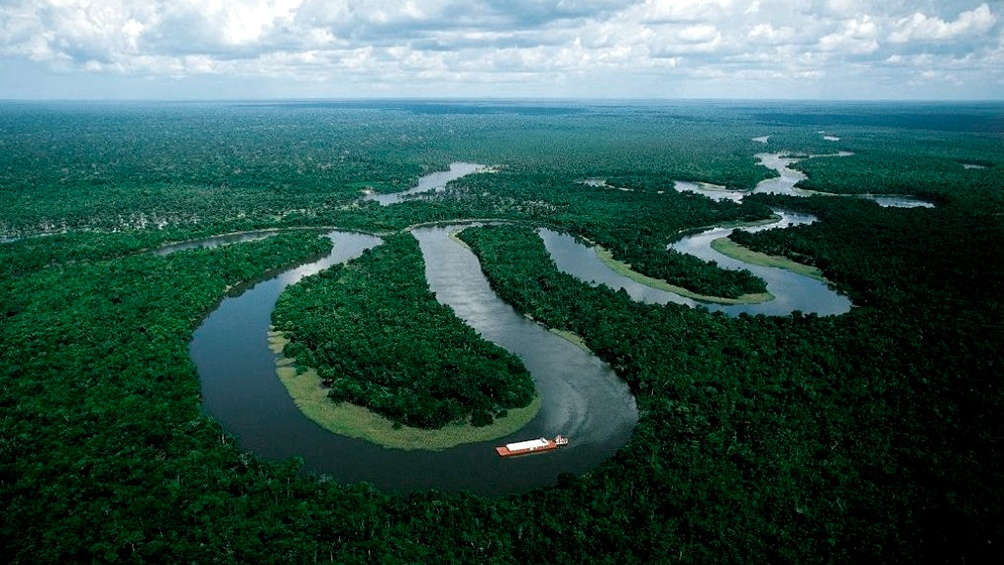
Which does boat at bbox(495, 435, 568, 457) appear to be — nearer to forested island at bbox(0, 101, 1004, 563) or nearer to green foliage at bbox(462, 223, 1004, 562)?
forested island at bbox(0, 101, 1004, 563)

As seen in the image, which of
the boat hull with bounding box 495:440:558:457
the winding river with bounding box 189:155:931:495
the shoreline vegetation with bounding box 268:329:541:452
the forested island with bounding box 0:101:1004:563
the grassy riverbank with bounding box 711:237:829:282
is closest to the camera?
the forested island with bounding box 0:101:1004:563

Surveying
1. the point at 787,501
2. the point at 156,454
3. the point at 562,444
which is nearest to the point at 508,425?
the point at 562,444

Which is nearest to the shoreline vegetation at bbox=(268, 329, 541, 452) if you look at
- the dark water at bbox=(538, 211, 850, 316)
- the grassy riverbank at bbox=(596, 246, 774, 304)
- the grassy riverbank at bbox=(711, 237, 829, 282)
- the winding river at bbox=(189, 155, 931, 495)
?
the winding river at bbox=(189, 155, 931, 495)

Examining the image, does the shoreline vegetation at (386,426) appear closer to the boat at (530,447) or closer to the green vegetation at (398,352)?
the green vegetation at (398,352)

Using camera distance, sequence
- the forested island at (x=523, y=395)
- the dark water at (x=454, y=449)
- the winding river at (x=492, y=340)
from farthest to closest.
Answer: the winding river at (x=492, y=340) < the dark water at (x=454, y=449) < the forested island at (x=523, y=395)

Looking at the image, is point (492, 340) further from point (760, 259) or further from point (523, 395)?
point (760, 259)

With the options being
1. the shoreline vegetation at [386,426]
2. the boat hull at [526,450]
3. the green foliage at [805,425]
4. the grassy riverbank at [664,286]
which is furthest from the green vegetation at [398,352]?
the grassy riverbank at [664,286]
